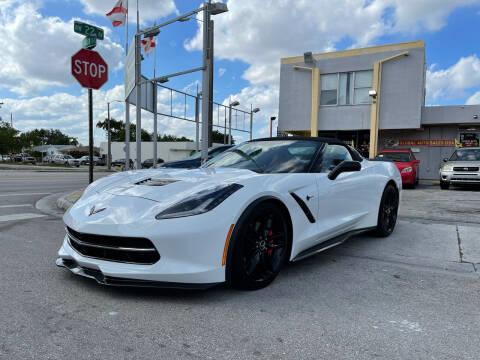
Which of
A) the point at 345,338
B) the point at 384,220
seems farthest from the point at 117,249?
the point at 384,220

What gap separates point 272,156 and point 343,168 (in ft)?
2.34

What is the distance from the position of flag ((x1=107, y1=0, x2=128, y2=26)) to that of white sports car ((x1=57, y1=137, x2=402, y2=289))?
36.5 ft

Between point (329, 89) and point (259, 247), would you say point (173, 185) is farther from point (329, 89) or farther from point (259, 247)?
point (329, 89)

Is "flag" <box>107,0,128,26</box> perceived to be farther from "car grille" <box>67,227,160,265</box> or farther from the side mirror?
"car grille" <box>67,227,160,265</box>

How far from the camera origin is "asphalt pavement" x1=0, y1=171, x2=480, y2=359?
208 cm

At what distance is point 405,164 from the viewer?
12992mm

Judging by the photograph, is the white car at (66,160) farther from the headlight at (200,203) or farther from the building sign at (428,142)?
the headlight at (200,203)

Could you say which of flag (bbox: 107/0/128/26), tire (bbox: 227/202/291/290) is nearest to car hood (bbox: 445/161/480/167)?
tire (bbox: 227/202/291/290)

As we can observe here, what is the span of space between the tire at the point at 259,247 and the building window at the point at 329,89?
17184 mm

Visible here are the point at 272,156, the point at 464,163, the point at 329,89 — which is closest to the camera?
the point at 272,156

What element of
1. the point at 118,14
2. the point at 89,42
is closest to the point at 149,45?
the point at 118,14

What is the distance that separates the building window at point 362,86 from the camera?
18.3 meters

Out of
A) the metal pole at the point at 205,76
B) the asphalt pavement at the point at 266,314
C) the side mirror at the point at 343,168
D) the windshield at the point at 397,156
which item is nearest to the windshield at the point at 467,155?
the windshield at the point at 397,156

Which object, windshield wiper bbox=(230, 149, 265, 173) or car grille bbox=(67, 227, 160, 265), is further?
windshield wiper bbox=(230, 149, 265, 173)
